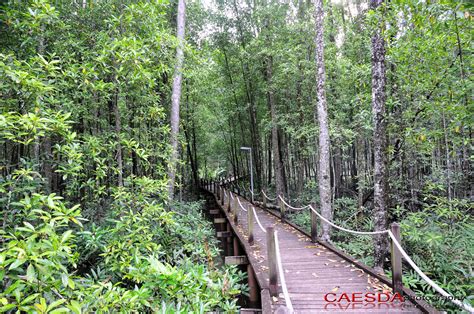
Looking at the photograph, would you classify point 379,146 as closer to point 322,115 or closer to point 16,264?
point 322,115

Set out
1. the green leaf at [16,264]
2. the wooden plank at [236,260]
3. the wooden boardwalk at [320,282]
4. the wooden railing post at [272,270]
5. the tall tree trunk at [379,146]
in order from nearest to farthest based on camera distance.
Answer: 1. the green leaf at [16,264]
2. the wooden boardwalk at [320,282]
3. the wooden railing post at [272,270]
4. the tall tree trunk at [379,146]
5. the wooden plank at [236,260]

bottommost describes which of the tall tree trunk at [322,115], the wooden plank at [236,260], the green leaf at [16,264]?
the wooden plank at [236,260]

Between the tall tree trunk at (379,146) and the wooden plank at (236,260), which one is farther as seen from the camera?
the wooden plank at (236,260)

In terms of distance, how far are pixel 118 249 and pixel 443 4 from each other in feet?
16.2

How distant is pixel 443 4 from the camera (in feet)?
9.51

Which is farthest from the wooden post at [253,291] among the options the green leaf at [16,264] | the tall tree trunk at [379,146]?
the green leaf at [16,264]

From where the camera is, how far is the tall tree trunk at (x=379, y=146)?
4.71 meters

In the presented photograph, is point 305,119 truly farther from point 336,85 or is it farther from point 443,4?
point 443,4

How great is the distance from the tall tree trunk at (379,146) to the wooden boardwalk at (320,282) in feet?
2.14

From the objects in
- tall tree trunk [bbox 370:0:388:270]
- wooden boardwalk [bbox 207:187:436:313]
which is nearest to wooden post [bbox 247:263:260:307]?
wooden boardwalk [bbox 207:187:436:313]

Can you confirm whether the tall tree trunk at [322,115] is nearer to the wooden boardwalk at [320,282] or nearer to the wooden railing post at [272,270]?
the wooden boardwalk at [320,282]

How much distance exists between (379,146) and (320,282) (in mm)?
2726

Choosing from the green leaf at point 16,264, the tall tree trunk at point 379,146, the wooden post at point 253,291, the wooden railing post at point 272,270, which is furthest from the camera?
the wooden post at point 253,291

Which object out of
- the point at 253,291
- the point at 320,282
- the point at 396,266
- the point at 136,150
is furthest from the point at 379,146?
the point at 136,150
